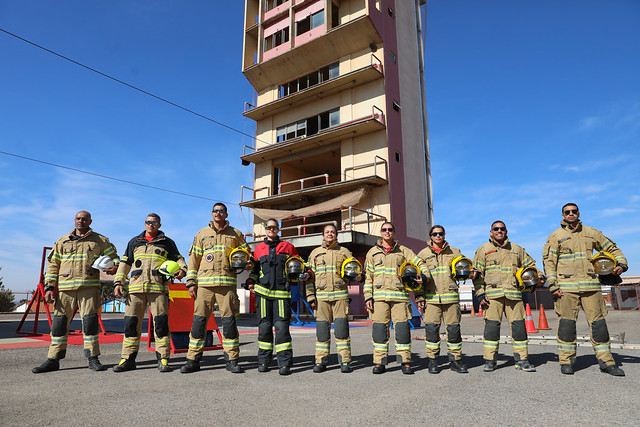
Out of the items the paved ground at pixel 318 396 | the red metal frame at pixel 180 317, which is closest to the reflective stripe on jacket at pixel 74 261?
the paved ground at pixel 318 396

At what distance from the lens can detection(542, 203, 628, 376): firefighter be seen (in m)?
5.35

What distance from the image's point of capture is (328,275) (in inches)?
227

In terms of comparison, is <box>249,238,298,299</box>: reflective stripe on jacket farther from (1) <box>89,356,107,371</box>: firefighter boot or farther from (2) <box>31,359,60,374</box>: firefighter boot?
(2) <box>31,359,60,374</box>: firefighter boot

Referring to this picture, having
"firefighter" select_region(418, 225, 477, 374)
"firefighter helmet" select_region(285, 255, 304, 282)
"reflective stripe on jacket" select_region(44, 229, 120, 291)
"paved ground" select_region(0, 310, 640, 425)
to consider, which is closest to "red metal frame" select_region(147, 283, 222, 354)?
"paved ground" select_region(0, 310, 640, 425)

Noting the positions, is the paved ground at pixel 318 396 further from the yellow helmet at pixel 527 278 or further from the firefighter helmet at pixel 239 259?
the firefighter helmet at pixel 239 259

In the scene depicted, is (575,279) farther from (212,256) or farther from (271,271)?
(212,256)

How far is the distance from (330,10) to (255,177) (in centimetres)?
1099

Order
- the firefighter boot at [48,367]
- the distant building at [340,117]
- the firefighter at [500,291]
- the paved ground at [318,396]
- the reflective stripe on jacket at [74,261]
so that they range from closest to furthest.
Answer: the paved ground at [318,396] < the firefighter boot at [48,367] < the firefighter at [500,291] < the reflective stripe on jacket at [74,261] < the distant building at [340,117]

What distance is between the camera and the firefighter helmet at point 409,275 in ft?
17.8

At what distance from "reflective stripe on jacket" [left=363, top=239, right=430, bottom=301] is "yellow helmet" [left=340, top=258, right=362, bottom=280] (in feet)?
0.80

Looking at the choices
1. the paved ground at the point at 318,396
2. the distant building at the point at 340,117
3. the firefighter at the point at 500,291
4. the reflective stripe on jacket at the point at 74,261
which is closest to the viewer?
the paved ground at the point at 318,396

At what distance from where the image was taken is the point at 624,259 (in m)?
5.47

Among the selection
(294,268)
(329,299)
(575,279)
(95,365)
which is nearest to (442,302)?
(329,299)

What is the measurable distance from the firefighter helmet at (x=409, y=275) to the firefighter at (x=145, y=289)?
10.0 ft
